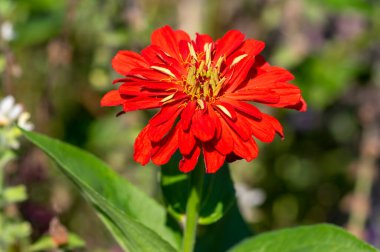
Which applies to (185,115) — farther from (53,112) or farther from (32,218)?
(53,112)

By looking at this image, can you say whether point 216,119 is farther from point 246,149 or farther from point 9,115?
point 9,115

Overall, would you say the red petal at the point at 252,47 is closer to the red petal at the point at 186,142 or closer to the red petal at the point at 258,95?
the red petal at the point at 258,95

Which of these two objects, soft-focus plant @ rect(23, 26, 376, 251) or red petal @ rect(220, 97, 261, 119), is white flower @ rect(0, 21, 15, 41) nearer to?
soft-focus plant @ rect(23, 26, 376, 251)

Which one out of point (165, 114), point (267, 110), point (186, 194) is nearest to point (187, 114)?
point (165, 114)

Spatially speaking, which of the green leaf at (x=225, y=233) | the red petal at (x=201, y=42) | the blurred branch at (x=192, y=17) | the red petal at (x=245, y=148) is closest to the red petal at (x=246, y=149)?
the red petal at (x=245, y=148)

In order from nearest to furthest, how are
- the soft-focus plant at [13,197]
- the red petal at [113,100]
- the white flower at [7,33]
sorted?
the red petal at [113,100], the soft-focus plant at [13,197], the white flower at [7,33]

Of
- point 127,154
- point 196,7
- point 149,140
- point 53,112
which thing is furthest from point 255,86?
point 196,7

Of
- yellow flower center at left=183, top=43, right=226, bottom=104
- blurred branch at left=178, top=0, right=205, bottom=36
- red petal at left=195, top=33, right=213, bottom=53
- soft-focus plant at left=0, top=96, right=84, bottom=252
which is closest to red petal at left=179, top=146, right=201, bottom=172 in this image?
yellow flower center at left=183, top=43, right=226, bottom=104
